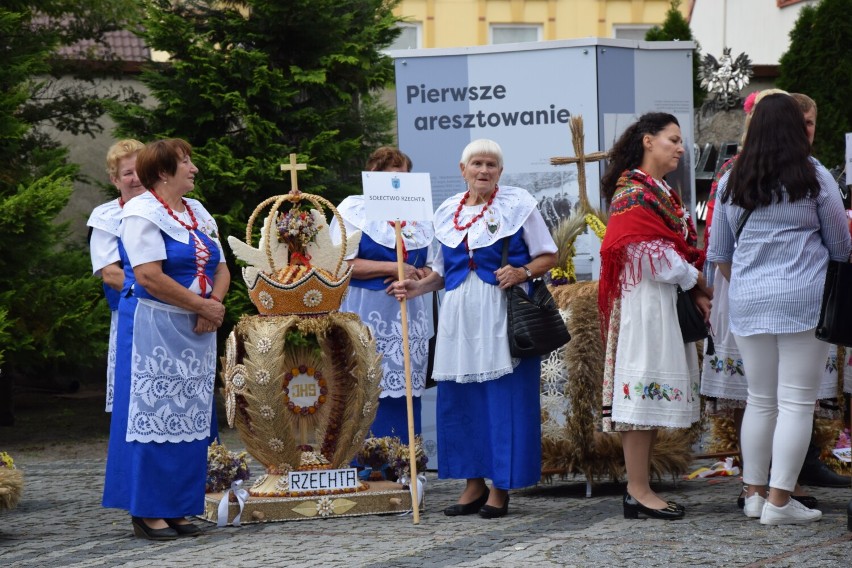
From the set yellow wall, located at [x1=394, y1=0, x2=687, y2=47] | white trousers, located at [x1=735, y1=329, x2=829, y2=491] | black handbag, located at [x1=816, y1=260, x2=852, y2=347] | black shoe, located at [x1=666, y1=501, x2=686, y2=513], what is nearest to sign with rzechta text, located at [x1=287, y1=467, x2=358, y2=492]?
black shoe, located at [x1=666, y1=501, x2=686, y2=513]

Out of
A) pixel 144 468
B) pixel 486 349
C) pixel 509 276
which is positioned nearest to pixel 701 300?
pixel 509 276

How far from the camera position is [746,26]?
77.5 feet

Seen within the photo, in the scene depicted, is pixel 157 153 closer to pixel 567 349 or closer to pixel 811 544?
pixel 567 349

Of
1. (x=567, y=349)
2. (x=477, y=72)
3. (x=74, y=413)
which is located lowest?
(x=74, y=413)

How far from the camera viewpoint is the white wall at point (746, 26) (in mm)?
22266

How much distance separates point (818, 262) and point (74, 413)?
903 cm

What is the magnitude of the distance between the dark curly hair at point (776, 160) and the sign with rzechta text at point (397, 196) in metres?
1.59

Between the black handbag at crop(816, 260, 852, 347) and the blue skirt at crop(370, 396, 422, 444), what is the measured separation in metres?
2.72

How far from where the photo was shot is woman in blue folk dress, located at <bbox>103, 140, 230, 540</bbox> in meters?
6.37

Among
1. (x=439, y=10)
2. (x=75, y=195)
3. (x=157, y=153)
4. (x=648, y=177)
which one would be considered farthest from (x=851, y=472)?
(x=439, y=10)

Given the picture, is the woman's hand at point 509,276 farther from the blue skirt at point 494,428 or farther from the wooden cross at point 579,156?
the wooden cross at point 579,156

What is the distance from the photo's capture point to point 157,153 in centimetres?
650

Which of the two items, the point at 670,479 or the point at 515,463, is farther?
the point at 670,479

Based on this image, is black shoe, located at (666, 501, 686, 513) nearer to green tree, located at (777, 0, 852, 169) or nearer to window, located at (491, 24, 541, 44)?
green tree, located at (777, 0, 852, 169)
